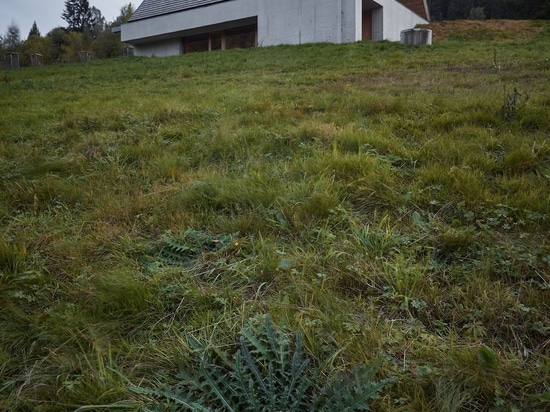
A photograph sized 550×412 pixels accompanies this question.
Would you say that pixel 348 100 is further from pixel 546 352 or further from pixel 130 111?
pixel 546 352

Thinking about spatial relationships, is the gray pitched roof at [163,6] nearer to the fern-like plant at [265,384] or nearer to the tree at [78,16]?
the fern-like plant at [265,384]

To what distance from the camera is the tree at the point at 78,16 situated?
71562 mm

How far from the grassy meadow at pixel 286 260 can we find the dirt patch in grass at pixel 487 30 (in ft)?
48.3

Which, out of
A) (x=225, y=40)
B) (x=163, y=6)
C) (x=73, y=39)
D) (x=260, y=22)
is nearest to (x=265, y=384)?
(x=260, y=22)

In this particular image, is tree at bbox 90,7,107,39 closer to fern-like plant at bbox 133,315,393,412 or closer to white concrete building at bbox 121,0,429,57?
white concrete building at bbox 121,0,429,57

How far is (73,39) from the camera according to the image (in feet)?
171

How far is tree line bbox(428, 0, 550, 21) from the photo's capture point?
31.0m

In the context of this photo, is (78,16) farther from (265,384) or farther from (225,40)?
Result: (265,384)

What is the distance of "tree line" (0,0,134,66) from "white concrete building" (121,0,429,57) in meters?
5.63

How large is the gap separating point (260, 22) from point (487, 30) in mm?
11509

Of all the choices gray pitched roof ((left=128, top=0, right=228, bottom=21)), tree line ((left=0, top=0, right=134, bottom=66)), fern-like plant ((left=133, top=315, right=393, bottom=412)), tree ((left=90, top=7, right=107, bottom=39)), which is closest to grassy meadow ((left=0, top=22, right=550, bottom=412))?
fern-like plant ((left=133, top=315, right=393, bottom=412))

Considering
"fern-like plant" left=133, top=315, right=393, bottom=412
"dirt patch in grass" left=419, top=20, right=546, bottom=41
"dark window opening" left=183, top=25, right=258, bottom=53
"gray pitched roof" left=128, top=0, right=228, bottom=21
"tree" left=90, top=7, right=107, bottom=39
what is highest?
"tree" left=90, top=7, right=107, bottom=39

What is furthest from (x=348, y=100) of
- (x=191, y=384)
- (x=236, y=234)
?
(x=191, y=384)

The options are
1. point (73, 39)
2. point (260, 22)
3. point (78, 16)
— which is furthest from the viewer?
point (78, 16)
